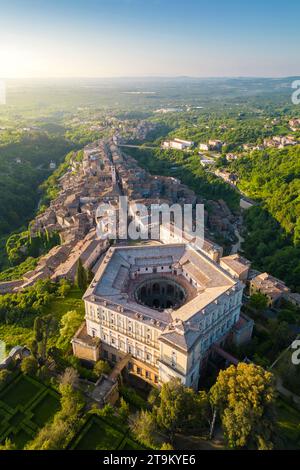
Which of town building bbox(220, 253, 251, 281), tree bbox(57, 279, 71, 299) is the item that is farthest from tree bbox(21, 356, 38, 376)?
town building bbox(220, 253, 251, 281)

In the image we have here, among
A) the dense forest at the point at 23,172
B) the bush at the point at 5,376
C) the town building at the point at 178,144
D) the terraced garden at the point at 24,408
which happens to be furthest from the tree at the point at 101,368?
the town building at the point at 178,144

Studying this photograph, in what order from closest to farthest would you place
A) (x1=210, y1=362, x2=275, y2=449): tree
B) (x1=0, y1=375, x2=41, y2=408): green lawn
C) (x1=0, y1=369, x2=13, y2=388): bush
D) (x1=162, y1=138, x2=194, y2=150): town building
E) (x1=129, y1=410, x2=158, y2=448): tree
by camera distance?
1. (x1=210, y1=362, x2=275, y2=449): tree
2. (x1=129, y1=410, x2=158, y2=448): tree
3. (x1=0, y1=375, x2=41, y2=408): green lawn
4. (x1=0, y1=369, x2=13, y2=388): bush
5. (x1=162, y1=138, x2=194, y2=150): town building

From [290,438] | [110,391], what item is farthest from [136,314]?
[290,438]

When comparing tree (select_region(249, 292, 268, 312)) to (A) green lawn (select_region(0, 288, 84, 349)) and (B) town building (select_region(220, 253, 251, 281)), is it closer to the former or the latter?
(B) town building (select_region(220, 253, 251, 281))

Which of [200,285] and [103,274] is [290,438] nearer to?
[200,285]

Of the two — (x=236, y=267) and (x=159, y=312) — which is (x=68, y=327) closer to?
(x=159, y=312)

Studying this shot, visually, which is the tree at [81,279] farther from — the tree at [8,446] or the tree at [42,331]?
the tree at [8,446]
